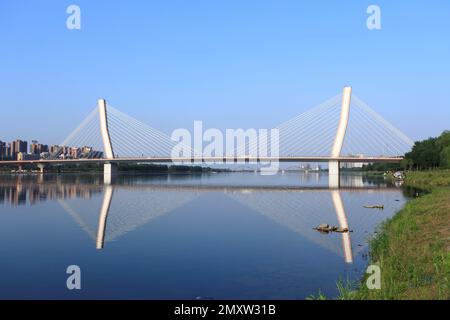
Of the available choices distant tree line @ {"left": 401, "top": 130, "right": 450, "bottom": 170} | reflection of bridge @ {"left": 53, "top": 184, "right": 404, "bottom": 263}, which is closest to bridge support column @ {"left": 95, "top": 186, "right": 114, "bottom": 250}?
reflection of bridge @ {"left": 53, "top": 184, "right": 404, "bottom": 263}

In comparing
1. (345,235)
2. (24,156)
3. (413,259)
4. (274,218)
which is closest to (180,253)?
(413,259)

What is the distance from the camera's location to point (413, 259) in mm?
8656

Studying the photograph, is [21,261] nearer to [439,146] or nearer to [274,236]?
[274,236]

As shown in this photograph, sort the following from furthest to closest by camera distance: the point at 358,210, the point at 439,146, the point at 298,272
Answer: the point at 439,146
the point at 358,210
the point at 298,272

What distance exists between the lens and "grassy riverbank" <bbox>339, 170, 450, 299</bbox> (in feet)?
21.5

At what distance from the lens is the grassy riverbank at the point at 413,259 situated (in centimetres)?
657

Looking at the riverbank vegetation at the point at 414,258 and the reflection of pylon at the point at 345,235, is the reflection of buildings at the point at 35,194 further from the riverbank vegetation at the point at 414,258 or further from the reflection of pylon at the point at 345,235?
the riverbank vegetation at the point at 414,258

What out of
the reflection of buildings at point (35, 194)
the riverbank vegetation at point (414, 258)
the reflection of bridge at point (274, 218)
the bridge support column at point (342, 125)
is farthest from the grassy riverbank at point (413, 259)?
the bridge support column at point (342, 125)

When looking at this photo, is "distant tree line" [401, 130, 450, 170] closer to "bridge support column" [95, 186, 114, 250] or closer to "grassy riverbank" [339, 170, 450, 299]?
"bridge support column" [95, 186, 114, 250]

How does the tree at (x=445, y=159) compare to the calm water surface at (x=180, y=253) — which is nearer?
the calm water surface at (x=180, y=253)
